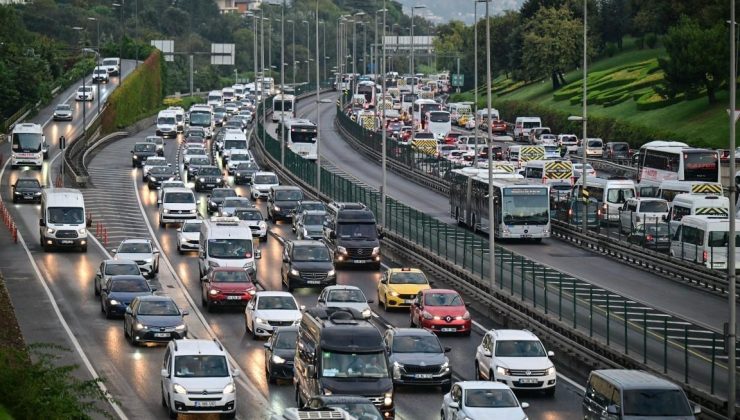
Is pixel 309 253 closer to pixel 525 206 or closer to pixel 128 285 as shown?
pixel 128 285

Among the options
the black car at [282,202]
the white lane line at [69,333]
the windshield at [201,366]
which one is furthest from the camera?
the black car at [282,202]

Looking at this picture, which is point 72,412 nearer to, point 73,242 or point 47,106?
point 73,242

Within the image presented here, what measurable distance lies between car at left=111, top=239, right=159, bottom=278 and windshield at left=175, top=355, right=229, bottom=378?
21566 mm

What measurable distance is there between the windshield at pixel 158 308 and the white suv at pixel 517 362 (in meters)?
9.63

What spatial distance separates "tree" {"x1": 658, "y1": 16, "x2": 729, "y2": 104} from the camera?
112 m

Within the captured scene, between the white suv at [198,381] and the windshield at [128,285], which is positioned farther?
the windshield at [128,285]

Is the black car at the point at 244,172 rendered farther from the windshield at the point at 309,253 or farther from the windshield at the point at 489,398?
the windshield at the point at 489,398

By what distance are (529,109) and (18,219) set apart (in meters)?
82.8

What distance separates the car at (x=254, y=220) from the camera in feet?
223

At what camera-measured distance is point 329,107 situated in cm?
18200

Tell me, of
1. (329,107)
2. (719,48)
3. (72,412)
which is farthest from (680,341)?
(329,107)

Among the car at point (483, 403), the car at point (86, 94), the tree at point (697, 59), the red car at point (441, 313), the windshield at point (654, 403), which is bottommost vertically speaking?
the red car at point (441, 313)

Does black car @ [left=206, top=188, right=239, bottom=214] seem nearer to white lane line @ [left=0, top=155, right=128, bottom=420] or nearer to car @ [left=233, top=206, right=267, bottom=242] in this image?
car @ [left=233, top=206, right=267, bottom=242]

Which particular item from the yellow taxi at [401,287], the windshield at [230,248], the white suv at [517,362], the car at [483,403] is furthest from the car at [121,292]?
the car at [483,403]
